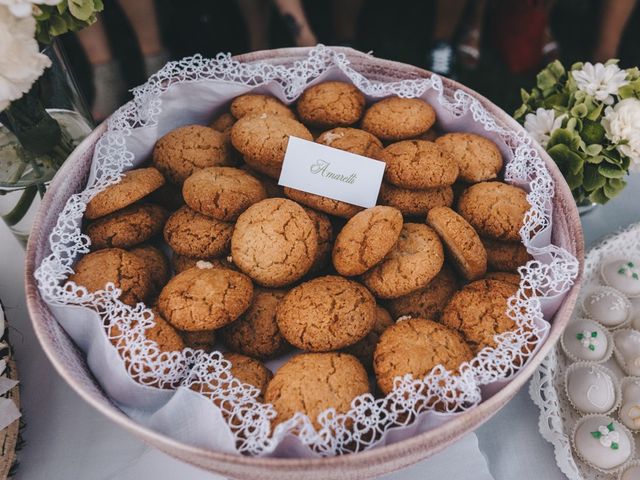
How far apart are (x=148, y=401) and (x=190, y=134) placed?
0.61m

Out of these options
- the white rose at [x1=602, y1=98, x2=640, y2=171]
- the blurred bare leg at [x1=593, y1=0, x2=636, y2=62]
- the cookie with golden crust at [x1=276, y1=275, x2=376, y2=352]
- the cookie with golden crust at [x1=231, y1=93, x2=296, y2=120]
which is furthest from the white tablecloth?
the blurred bare leg at [x1=593, y1=0, x2=636, y2=62]

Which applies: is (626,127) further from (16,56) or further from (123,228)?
(16,56)

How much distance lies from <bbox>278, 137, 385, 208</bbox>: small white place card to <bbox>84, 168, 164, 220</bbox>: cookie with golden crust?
0.92 ft

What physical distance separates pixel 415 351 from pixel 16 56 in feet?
2.63

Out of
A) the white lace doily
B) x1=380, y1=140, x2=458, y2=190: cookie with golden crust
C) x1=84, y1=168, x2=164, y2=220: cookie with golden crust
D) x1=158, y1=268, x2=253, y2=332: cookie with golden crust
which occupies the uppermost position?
x1=84, y1=168, x2=164, y2=220: cookie with golden crust

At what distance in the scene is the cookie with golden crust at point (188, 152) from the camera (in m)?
1.21

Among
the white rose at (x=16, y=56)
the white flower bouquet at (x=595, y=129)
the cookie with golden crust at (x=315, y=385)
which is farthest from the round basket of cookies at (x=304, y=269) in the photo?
the white rose at (x=16, y=56)

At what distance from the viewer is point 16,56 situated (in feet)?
2.72

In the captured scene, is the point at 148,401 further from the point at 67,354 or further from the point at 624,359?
the point at 624,359

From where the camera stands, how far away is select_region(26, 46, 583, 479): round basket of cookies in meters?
0.86

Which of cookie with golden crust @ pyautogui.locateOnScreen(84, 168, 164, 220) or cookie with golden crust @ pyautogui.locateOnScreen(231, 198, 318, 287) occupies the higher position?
cookie with golden crust @ pyautogui.locateOnScreen(84, 168, 164, 220)

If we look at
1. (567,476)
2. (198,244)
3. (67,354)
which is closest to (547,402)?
(567,476)

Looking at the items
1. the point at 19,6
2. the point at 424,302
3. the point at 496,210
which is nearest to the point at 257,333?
the point at 424,302

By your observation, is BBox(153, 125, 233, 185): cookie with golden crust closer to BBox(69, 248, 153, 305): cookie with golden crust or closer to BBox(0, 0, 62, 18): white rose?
BBox(69, 248, 153, 305): cookie with golden crust
